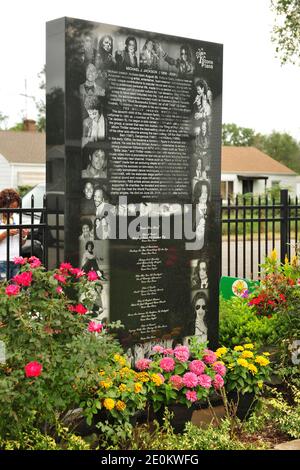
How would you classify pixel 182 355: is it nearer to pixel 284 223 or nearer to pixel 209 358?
pixel 209 358

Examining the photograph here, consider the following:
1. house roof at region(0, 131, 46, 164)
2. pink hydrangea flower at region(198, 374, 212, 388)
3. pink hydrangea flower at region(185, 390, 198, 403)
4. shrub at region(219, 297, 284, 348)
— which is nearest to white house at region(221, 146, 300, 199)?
house roof at region(0, 131, 46, 164)

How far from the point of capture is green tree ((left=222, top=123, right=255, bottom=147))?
73250 mm

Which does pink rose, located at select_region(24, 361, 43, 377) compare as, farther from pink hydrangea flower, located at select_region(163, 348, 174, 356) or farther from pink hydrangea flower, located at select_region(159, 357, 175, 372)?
pink hydrangea flower, located at select_region(163, 348, 174, 356)

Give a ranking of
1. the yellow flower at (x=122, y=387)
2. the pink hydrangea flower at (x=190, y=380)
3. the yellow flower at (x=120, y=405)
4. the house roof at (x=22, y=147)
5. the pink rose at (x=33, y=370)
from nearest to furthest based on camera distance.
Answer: the pink rose at (x=33, y=370) → the yellow flower at (x=120, y=405) → the yellow flower at (x=122, y=387) → the pink hydrangea flower at (x=190, y=380) → the house roof at (x=22, y=147)

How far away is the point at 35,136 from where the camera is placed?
39.2 metres

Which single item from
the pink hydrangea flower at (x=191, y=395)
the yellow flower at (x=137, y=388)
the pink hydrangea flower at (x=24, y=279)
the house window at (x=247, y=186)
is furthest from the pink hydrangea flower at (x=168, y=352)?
the house window at (x=247, y=186)

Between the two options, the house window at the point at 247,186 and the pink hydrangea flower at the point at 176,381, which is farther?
the house window at the point at 247,186

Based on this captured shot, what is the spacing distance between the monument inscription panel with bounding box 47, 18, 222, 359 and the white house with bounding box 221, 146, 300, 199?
38767 mm

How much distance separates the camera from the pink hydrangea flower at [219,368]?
528 centimetres

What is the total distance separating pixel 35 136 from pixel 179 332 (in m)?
34.3

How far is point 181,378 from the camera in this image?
5086 millimetres

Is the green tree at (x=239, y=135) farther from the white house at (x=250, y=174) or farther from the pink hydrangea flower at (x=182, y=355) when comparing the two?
the pink hydrangea flower at (x=182, y=355)
